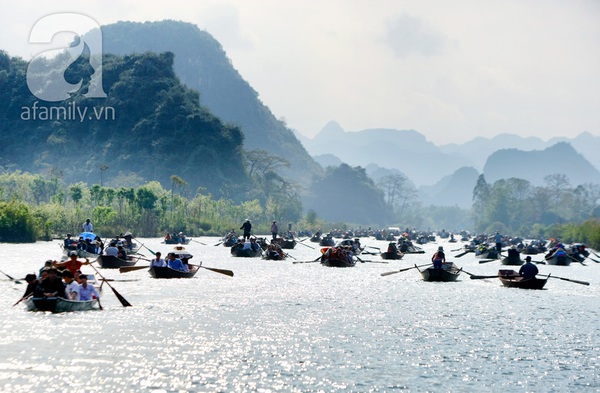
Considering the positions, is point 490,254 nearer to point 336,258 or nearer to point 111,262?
point 336,258

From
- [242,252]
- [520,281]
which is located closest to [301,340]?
[520,281]

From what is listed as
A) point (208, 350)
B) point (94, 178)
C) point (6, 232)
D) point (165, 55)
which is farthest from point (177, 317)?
point (165, 55)

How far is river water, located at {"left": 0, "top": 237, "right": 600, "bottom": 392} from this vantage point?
56.4ft

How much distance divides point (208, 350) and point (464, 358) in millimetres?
6860

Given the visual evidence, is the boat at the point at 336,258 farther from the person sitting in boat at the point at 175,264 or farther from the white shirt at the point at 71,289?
the white shirt at the point at 71,289

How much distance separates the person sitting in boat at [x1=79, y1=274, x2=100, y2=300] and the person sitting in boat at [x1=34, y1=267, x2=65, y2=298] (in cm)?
80

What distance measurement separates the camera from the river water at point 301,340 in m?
17.2

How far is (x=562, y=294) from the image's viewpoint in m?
36.4

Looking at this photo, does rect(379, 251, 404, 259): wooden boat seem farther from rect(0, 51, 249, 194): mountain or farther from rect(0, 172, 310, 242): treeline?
rect(0, 51, 249, 194): mountain

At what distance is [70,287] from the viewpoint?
990 inches

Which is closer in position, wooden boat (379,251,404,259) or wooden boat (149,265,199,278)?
wooden boat (149,265,199,278)

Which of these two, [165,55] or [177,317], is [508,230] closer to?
[165,55]

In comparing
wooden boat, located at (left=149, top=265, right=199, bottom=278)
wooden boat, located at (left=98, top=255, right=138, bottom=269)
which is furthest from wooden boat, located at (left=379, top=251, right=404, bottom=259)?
wooden boat, located at (left=149, top=265, right=199, bottom=278)

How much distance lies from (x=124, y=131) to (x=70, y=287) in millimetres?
140106
